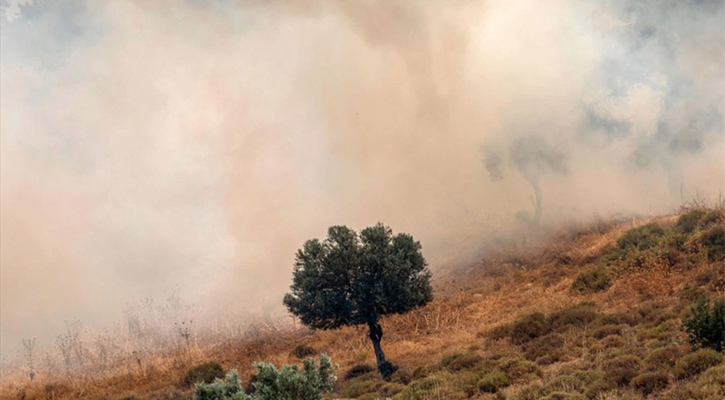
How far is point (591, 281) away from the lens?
32.7 metres

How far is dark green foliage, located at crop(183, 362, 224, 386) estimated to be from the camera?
90.8ft

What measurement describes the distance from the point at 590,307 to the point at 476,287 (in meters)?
13.6

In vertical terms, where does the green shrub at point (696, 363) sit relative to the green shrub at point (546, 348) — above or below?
below

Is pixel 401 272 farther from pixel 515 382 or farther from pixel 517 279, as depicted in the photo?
pixel 517 279

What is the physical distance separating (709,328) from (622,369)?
3056 mm

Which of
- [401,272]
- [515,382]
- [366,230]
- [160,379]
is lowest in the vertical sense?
[515,382]

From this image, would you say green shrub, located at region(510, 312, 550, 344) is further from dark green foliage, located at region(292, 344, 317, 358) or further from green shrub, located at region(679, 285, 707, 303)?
dark green foliage, located at region(292, 344, 317, 358)

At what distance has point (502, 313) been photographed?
1276 inches

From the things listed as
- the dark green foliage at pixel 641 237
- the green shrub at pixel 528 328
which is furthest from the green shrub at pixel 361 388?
the dark green foliage at pixel 641 237

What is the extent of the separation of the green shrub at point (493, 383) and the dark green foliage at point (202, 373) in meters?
14.5

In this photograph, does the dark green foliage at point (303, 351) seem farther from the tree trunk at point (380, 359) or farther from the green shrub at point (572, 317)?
the green shrub at point (572, 317)

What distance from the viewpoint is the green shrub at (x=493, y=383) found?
17.9 m

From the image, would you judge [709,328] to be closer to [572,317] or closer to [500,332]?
[572,317]

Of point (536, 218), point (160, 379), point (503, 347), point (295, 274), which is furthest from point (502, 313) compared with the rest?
point (536, 218)
